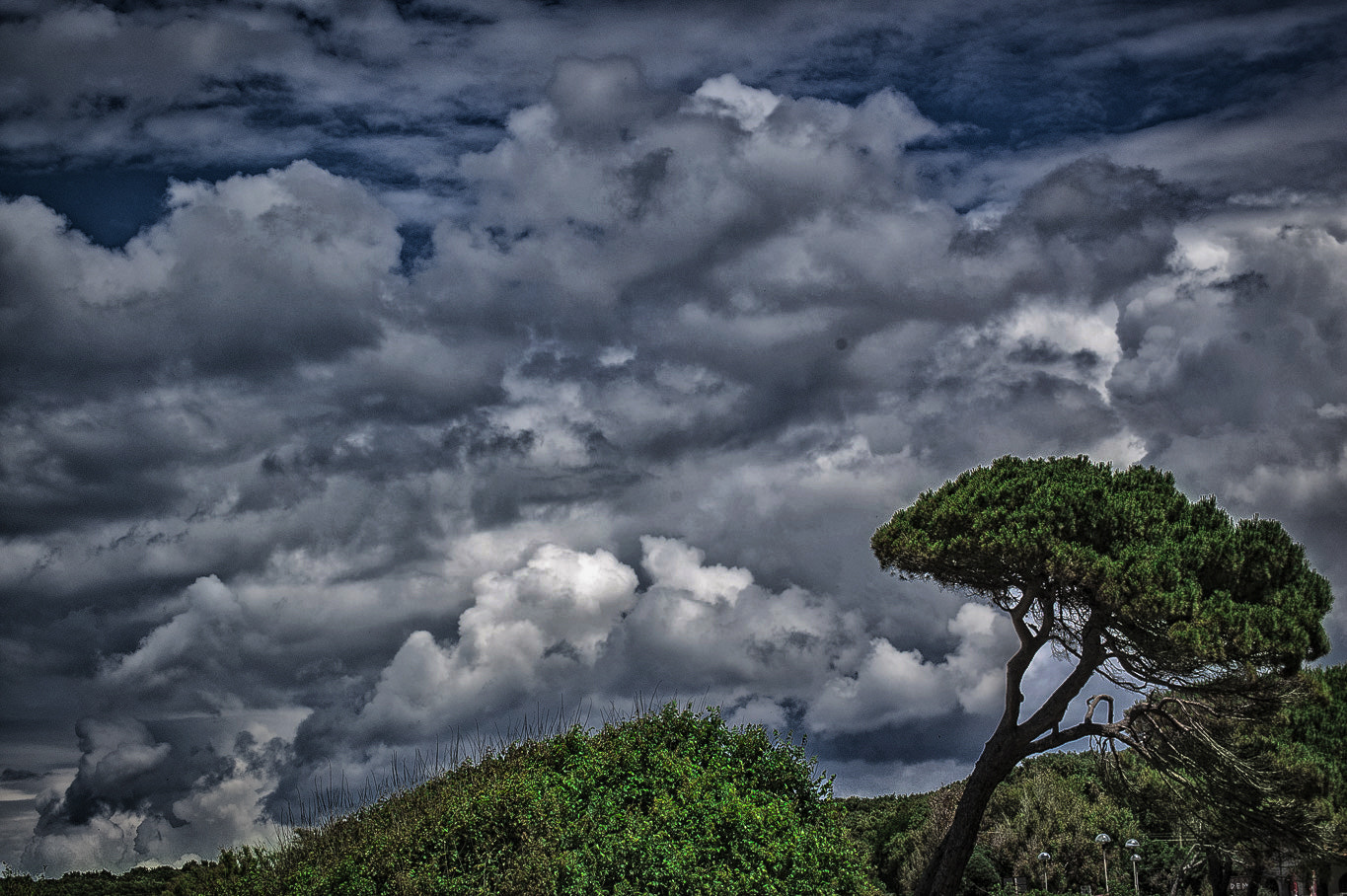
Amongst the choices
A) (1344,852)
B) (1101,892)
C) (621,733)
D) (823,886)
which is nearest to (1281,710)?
(1344,852)

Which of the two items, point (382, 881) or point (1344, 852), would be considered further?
point (1344, 852)

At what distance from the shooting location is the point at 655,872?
13.0m

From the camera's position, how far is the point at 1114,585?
17922mm

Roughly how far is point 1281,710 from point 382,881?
14508mm

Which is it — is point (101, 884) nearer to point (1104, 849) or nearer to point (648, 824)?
point (648, 824)

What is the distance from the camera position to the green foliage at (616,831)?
13.2 metres

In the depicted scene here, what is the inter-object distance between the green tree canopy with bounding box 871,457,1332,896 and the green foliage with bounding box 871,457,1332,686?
0.02 metres

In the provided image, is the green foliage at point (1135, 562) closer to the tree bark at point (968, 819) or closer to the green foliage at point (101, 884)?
the tree bark at point (968, 819)

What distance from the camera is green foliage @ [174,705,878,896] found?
521 inches

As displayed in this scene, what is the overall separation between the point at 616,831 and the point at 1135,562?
9749 mm

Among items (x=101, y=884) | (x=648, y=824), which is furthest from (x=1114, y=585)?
(x=101, y=884)

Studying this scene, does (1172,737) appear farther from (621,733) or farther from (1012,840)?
(1012,840)

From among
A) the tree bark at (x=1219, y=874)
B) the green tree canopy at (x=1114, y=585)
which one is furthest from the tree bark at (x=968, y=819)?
the tree bark at (x=1219, y=874)

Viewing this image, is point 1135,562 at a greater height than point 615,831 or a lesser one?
greater
